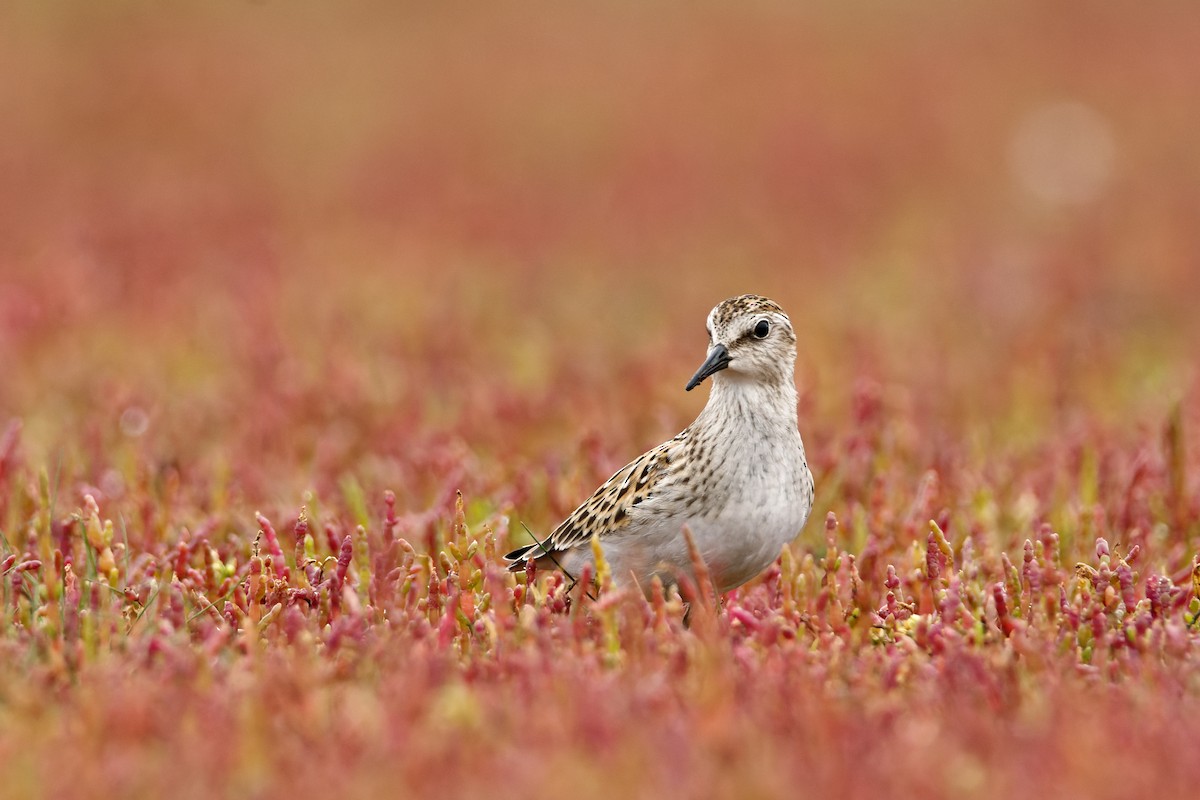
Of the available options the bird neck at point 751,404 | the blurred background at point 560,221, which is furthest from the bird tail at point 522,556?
the blurred background at point 560,221

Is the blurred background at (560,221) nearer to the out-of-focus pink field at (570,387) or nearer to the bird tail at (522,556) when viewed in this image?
the out-of-focus pink field at (570,387)

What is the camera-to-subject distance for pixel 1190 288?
14.3m

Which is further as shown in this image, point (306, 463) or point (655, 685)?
point (306, 463)

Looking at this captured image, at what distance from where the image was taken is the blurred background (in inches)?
389

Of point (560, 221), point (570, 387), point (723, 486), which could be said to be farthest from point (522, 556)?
point (560, 221)

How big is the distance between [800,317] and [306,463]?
17.4 ft

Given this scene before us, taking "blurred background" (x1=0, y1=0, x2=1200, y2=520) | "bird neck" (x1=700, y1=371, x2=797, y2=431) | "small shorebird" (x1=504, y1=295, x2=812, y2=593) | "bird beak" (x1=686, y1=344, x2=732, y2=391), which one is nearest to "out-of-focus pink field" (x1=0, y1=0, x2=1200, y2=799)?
"blurred background" (x1=0, y1=0, x2=1200, y2=520)

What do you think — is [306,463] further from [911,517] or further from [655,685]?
[655,685]

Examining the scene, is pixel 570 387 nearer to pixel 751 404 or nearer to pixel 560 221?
pixel 751 404

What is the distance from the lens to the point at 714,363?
611cm

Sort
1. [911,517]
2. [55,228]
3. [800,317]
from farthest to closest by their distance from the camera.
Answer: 1. [55,228]
2. [800,317]
3. [911,517]

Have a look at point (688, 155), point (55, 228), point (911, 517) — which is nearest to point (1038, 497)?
point (911, 517)

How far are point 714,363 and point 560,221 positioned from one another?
12.1 meters

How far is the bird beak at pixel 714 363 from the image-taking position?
6055 millimetres
